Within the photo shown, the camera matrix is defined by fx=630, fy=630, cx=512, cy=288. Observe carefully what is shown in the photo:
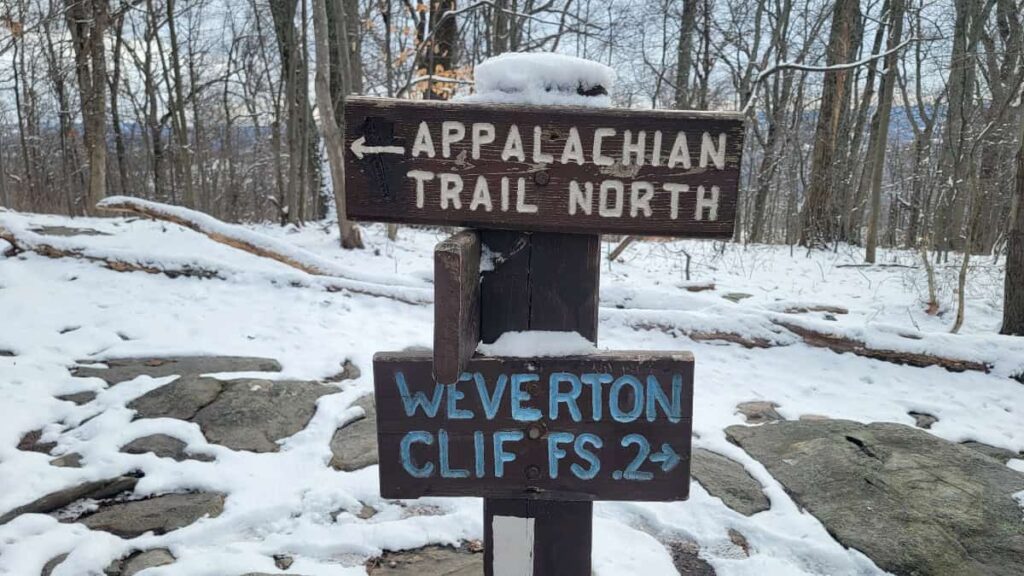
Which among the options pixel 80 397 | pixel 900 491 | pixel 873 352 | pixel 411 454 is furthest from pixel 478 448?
pixel 873 352

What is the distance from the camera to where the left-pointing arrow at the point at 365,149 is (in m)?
1.33

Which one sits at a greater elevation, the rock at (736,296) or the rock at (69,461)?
the rock at (736,296)

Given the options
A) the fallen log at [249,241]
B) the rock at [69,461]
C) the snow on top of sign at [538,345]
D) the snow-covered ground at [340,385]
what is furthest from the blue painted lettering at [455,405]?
the fallen log at [249,241]

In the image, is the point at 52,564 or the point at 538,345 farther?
A: the point at 52,564

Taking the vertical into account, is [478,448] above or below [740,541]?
above

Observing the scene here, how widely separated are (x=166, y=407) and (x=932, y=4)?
11743mm

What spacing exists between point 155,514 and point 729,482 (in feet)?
8.54

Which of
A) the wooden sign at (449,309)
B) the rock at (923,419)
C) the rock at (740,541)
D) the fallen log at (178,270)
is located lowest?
the rock at (740,541)

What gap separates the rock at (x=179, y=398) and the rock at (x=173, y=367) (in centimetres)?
17

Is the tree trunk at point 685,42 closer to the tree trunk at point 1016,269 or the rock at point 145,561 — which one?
the tree trunk at point 1016,269

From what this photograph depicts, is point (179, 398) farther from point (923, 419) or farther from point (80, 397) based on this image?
point (923, 419)

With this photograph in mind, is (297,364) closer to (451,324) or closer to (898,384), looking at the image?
(451,324)

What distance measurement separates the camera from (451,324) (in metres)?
1.23

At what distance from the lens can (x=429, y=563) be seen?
2426mm
